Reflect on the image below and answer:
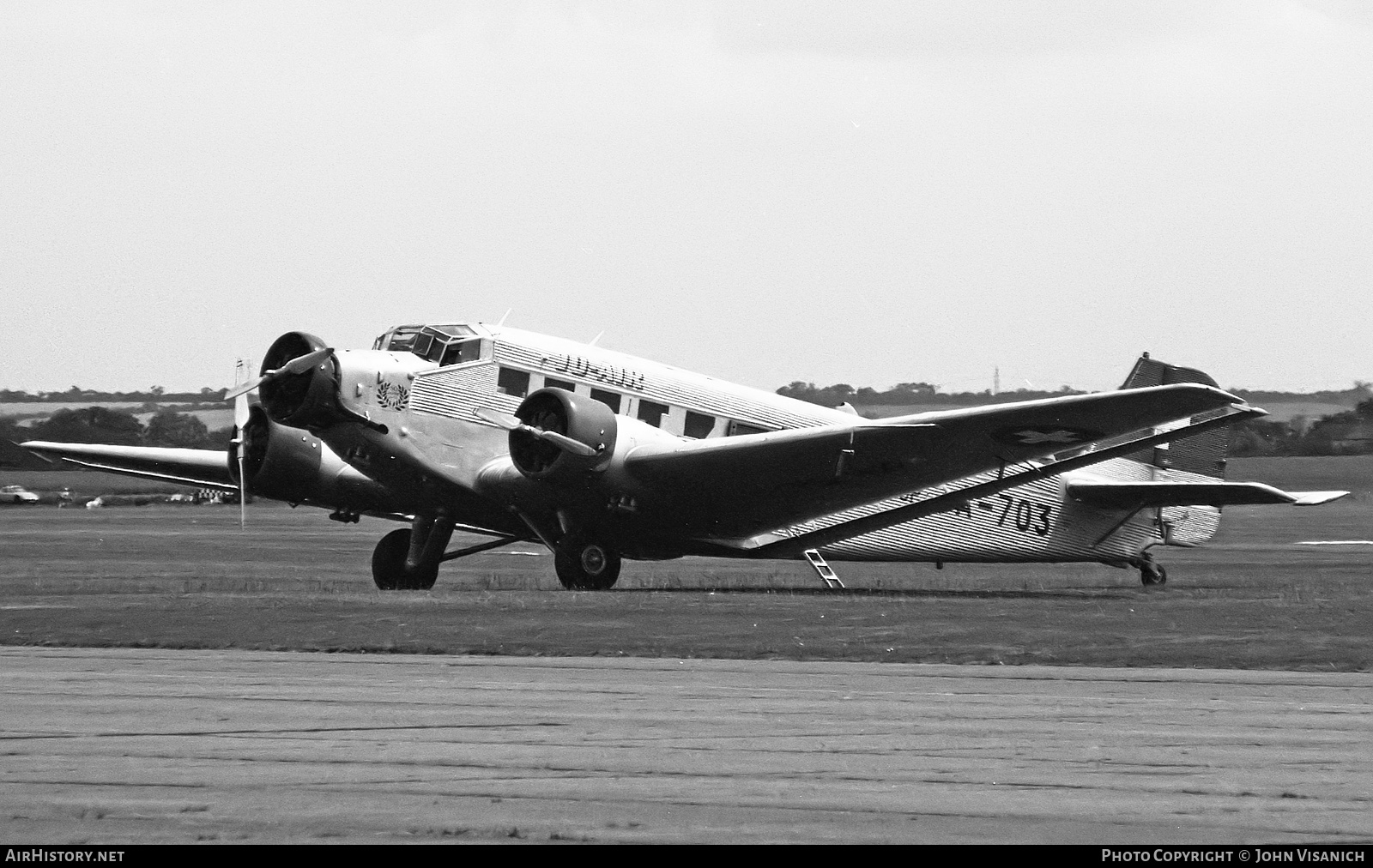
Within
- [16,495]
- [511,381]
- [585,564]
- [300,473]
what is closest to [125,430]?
[300,473]

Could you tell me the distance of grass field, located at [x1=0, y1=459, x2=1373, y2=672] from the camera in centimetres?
1380

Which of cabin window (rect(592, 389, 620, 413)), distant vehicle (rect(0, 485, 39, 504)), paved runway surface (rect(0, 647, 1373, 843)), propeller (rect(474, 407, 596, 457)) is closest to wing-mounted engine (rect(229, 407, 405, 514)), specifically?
cabin window (rect(592, 389, 620, 413))

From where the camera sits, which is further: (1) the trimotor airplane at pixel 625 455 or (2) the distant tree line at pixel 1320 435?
(2) the distant tree line at pixel 1320 435

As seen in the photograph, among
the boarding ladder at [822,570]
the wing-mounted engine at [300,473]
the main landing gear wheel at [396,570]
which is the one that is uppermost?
the wing-mounted engine at [300,473]

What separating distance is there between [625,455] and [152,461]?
11.1 meters

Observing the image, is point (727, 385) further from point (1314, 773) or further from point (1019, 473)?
point (1314, 773)

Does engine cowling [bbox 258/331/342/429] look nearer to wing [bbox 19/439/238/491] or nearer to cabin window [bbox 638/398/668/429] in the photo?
cabin window [bbox 638/398/668/429]

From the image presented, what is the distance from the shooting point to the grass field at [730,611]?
1380 cm

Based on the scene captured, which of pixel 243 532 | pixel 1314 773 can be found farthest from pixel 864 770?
pixel 243 532

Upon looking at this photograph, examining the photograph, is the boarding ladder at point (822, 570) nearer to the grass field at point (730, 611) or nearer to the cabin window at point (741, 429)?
the grass field at point (730, 611)

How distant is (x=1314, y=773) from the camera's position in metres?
7.59

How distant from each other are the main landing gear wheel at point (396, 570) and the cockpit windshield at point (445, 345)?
11.5ft

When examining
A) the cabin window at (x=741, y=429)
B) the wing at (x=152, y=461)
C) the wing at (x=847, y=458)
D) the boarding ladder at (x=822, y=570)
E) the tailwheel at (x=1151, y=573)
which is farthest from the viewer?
the wing at (x=152, y=461)

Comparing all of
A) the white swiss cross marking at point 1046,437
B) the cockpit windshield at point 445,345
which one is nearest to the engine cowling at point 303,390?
the cockpit windshield at point 445,345
